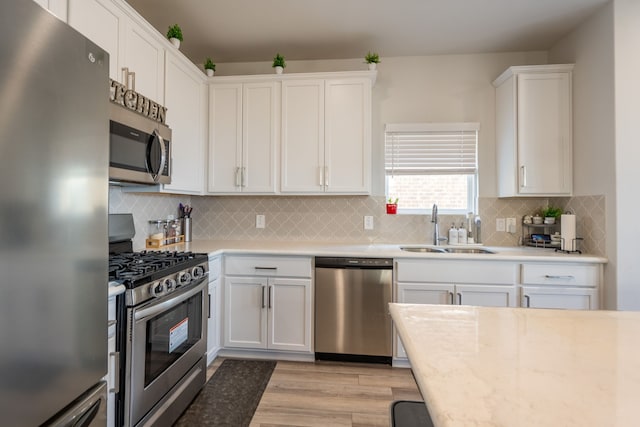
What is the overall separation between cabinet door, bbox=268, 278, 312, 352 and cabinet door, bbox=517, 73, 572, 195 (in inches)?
81.4

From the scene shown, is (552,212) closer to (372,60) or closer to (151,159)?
(372,60)

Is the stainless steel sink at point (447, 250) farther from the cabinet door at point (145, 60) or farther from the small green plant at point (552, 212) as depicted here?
the cabinet door at point (145, 60)

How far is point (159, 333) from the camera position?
166cm

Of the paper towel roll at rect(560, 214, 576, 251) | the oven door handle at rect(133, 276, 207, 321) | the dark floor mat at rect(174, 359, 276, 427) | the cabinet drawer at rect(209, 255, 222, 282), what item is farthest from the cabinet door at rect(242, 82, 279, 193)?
the paper towel roll at rect(560, 214, 576, 251)

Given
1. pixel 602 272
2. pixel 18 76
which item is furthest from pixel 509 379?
pixel 602 272

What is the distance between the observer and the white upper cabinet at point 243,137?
2.85 meters

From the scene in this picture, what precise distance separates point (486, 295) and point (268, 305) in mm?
1681

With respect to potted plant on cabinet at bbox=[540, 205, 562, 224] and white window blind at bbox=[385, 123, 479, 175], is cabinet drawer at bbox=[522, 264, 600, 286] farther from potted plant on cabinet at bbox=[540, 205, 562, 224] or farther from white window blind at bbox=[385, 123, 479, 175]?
white window blind at bbox=[385, 123, 479, 175]

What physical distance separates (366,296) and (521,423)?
198 centimetres

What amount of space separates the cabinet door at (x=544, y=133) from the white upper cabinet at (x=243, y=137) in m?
2.14

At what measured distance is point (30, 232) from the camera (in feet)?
2.61

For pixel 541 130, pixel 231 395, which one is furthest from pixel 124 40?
pixel 541 130

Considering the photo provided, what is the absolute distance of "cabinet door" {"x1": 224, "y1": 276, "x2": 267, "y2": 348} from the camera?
2.56m

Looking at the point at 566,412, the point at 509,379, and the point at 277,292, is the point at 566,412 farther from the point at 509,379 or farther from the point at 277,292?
the point at 277,292
